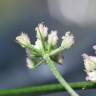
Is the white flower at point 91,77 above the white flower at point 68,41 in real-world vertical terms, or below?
below

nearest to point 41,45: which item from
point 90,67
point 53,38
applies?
point 53,38

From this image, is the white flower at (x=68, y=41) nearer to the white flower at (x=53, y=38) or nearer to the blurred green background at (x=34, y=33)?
the white flower at (x=53, y=38)

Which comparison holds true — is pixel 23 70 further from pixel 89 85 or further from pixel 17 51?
pixel 89 85

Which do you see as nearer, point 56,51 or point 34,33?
point 56,51

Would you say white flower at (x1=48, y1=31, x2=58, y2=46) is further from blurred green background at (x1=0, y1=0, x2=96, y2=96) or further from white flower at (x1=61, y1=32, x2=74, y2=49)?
blurred green background at (x1=0, y1=0, x2=96, y2=96)

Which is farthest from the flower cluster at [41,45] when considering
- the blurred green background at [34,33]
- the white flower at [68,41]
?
the blurred green background at [34,33]

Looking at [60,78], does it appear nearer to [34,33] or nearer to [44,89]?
[44,89]

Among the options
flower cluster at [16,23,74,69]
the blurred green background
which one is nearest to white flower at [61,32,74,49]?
flower cluster at [16,23,74,69]
